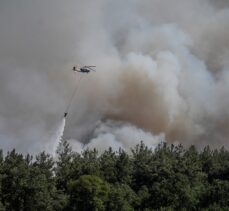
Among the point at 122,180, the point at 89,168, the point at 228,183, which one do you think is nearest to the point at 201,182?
the point at 228,183

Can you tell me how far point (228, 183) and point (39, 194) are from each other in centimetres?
3469

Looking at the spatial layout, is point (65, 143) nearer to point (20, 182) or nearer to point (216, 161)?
point (20, 182)

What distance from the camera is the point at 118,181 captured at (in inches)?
3767

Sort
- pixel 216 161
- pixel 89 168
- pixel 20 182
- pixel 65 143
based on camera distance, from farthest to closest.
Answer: pixel 216 161 → pixel 65 143 → pixel 89 168 → pixel 20 182

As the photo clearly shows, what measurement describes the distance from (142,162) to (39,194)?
28.6 meters

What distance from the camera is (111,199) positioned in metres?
83.4

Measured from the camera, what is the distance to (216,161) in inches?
4286

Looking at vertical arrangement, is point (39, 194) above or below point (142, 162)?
below

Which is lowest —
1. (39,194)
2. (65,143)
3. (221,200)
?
(39,194)

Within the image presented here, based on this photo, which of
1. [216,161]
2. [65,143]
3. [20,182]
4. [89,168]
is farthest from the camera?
[216,161]

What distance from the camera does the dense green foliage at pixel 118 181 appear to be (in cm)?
8031

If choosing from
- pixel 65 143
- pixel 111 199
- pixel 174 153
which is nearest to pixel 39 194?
pixel 111 199

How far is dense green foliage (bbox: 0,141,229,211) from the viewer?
263 feet

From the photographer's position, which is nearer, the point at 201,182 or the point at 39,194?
the point at 39,194
